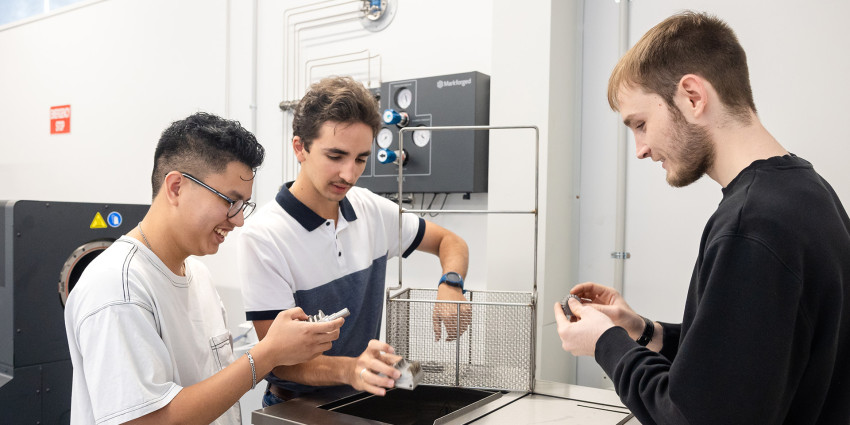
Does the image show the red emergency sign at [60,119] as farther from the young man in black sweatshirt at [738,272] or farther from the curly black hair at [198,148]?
the young man in black sweatshirt at [738,272]

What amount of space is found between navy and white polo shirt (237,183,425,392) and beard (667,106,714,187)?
782 mm

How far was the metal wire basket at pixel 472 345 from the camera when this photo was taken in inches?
52.3

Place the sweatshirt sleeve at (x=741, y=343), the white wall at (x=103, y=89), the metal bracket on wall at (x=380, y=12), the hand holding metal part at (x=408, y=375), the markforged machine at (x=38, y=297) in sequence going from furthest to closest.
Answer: the white wall at (x=103, y=89) → the metal bracket on wall at (x=380, y=12) → the markforged machine at (x=38, y=297) → the hand holding metal part at (x=408, y=375) → the sweatshirt sleeve at (x=741, y=343)

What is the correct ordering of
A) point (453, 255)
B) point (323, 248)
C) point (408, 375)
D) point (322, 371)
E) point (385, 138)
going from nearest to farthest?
point (408, 375), point (322, 371), point (323, 248), point (453, 255), point (385, 138)

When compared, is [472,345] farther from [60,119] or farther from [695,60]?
[60,119]

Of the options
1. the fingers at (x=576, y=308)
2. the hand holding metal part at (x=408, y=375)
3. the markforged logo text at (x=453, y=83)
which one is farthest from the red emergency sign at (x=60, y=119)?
the fingers at (x=576, y=308)

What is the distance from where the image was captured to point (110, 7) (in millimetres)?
3531

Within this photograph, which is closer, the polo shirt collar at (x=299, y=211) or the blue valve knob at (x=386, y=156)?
the polo shirt collar at (x=299, y=211)

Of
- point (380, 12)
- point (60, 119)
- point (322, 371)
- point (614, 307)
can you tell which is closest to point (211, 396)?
point (322, 371)

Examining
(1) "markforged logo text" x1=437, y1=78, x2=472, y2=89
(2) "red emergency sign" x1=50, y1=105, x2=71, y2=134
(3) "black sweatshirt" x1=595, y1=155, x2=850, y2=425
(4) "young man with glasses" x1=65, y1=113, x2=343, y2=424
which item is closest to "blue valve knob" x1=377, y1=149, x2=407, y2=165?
(1) "markforged logo text" x1=437, y1=78, x2=472, y2=89

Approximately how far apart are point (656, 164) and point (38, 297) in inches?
80.3

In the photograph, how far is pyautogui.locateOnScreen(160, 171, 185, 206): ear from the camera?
118 centimetres

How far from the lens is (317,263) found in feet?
4.89

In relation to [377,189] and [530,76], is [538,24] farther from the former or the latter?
[377,189]
